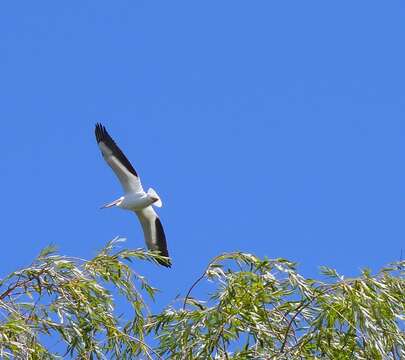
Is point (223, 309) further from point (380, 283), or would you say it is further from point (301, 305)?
point (380, 283)

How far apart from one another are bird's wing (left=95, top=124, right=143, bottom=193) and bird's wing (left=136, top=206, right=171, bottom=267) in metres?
0.64

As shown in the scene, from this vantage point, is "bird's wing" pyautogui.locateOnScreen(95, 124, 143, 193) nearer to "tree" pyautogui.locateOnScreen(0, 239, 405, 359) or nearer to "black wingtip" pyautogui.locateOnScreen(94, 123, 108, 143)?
"black wingtip" pyautogui.locateOnScreen(94, 123, 108, 143)

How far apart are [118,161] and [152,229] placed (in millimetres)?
1057

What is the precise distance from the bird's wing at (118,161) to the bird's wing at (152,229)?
0.64 m

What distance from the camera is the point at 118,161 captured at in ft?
40.7

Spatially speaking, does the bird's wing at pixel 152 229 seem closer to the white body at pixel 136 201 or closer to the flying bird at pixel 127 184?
the flying bird at pixel 127 184

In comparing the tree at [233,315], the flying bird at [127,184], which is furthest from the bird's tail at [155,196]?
the tree at [233,315]

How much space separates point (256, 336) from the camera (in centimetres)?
Result: 660

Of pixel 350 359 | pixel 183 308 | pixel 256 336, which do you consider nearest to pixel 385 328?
pixel 350 359

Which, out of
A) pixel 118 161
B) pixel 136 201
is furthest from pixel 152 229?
pixel 118 161

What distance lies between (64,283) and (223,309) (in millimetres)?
883

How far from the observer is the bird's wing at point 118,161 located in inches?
484

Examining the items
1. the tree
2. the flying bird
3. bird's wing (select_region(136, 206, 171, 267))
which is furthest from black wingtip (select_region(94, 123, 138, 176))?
the tree

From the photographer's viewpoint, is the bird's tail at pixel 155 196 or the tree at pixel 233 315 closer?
the tree at pixel 233 315
